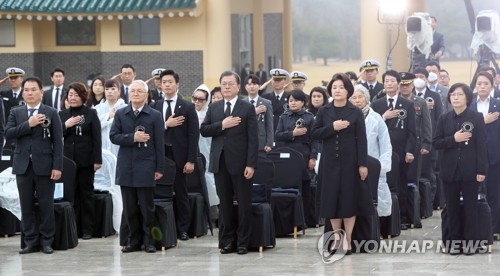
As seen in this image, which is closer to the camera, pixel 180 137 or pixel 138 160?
pixel 138 160

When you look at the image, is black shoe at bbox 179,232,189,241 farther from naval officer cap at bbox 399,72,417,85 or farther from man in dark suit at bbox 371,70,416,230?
naval officer cap at bbox 399,72,417,85

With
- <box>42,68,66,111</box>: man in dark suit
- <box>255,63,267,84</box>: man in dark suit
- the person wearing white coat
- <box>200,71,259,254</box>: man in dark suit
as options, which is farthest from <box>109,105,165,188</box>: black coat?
<box>255,63,267,84</box>: man in dark suit

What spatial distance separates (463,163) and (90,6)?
25.5 m

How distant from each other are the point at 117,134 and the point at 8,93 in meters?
7.48

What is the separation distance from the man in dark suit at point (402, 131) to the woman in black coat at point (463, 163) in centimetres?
223

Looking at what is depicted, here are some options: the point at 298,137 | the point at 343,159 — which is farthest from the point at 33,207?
the point at 298,137

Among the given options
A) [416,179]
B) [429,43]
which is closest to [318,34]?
[429,43]

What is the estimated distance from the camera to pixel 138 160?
14117 mm

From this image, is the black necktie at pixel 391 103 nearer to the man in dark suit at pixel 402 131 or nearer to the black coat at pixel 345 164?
the man in dark suit at pixel 402 131

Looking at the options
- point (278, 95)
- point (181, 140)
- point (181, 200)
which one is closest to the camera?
point (181, 140)

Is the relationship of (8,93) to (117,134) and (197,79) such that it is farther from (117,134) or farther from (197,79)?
(197,79)

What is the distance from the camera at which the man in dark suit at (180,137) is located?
15.2 meters

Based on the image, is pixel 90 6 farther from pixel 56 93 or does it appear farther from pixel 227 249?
pixel 227 249

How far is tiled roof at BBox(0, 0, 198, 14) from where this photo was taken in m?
37.1
